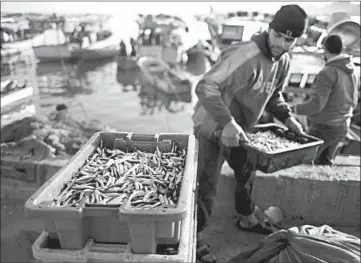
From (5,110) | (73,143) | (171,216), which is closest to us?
(171,216)

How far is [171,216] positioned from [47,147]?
3911 millimetres

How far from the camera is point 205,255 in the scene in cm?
377

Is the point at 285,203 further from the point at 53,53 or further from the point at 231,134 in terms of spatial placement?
the point at 53,53

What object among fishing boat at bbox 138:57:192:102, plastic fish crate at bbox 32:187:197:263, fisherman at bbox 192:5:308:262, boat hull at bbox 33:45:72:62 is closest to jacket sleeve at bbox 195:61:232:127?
fisherman at bbox 192:5:308:262

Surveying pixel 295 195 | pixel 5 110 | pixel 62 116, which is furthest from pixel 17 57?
pixel 295 195

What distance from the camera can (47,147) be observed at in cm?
510

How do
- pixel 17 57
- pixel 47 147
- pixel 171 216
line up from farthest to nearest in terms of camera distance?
pixel 17 57 → pixel 47 147 → pixel 171 216

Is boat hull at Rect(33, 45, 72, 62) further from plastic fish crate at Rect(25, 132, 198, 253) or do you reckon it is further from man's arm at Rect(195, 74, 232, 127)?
plastic fish crate at Rect(25, 132, 198, 253)

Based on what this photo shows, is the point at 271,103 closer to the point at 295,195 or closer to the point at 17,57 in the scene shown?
the point at 295,195

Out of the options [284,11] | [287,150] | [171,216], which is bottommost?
[287,150]

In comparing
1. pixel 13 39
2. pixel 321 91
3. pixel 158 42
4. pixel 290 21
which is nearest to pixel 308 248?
pixel 290 21

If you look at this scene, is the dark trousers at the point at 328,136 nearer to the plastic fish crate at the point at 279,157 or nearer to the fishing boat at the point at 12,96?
the plastic fish crate at the point at 279,157

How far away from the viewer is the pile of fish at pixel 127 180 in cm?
221

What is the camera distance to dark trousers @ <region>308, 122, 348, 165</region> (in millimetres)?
5664
